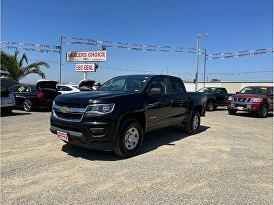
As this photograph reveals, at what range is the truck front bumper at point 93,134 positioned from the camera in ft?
18.8

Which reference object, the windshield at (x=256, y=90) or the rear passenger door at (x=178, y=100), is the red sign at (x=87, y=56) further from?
the rear passenger door at (x=178, y=100)

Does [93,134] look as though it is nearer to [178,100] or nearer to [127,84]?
[127,84]

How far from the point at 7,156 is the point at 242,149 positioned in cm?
535

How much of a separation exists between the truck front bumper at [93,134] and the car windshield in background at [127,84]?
4.92 ft

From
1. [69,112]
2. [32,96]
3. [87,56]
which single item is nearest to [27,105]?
[32,96]

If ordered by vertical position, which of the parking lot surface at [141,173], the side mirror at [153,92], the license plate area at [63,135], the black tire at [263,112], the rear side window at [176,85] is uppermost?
the rear side window at [176,85]

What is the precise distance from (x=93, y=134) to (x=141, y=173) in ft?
3.93

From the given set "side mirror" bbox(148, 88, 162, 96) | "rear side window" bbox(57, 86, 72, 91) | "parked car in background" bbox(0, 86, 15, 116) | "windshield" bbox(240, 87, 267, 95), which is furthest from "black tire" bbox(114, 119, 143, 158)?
"rear side window" bbox(57, 86, 72, 91)

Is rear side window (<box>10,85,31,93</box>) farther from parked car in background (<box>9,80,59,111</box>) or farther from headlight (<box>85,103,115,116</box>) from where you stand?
headlight (<box>85,103,115,116</box>)

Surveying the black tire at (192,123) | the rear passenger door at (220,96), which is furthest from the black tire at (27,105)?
the rear passenger door at (220,96)

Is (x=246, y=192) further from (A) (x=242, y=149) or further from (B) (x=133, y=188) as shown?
(A) (x=242, y=149)

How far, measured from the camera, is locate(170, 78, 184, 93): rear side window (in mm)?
8289

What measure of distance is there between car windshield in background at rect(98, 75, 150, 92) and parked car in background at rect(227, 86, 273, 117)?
383 inches

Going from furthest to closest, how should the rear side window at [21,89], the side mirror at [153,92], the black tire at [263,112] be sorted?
the black tire at [263,112], the rear side window at [21,89], the side mirror at [153,92]
